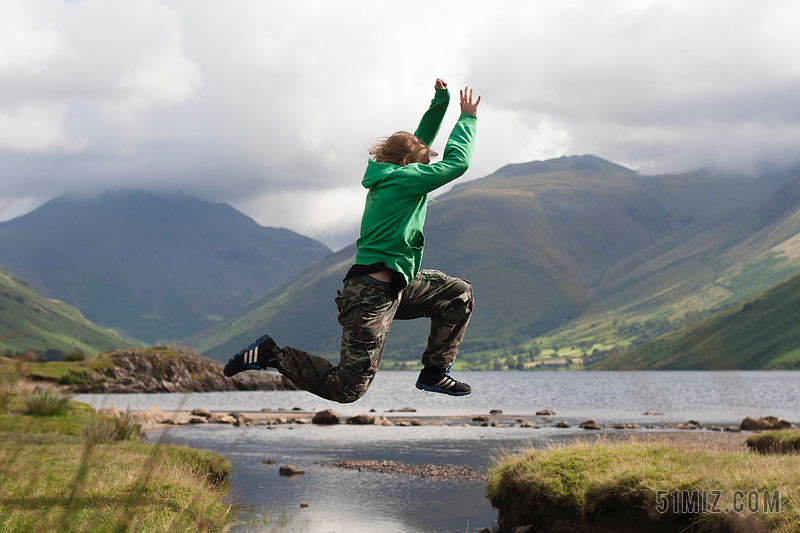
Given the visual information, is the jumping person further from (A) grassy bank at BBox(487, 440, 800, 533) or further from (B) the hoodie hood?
(A) grassy bank at BBox(487, 440, 800, 533)

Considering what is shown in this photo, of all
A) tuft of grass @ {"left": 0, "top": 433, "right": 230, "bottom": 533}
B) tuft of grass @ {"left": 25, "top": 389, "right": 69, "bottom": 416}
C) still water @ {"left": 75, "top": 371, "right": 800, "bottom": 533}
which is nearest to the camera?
Result: tuft of grass @ {"left": 0, "top": 433, "right": 230, "bottom": 533}

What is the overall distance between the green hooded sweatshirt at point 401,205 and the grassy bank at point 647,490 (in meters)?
8.37

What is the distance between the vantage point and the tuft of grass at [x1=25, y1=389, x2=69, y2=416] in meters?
24.3

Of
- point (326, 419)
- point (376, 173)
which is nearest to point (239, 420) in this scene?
point (326, 419)

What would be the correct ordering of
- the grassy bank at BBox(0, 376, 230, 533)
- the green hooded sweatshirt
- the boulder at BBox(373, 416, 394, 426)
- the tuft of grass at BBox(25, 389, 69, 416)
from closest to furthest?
the grassy bank at BBox(0, 376, 230, 533) < the green hooded sweatshirt < the tuft of grass at BBox(25, 389, 69, 416) < the boulder at BBox(373, 416, 394, 426)

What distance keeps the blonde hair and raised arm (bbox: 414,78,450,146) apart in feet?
2.03

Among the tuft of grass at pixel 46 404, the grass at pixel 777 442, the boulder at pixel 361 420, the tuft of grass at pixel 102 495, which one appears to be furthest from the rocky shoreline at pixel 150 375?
the tuft of grass at pixel 102 495

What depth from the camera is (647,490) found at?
562 inches

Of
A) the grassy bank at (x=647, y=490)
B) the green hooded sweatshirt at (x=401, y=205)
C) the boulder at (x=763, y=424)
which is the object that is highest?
the green hooded sweatshirt at (x=401, y=205)

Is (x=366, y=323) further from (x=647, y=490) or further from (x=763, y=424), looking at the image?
(x=763, y=424)

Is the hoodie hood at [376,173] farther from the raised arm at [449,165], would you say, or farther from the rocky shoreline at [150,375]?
the rocky shoreline at [150,375]

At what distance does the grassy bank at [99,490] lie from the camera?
480cm

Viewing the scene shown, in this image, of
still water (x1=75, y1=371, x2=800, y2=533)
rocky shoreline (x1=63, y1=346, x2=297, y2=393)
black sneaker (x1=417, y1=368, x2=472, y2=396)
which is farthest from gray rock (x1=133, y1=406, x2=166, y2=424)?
black sneaker (x1=417, y1=368, x2=472, y2=396)

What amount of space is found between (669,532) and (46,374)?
90960mm
